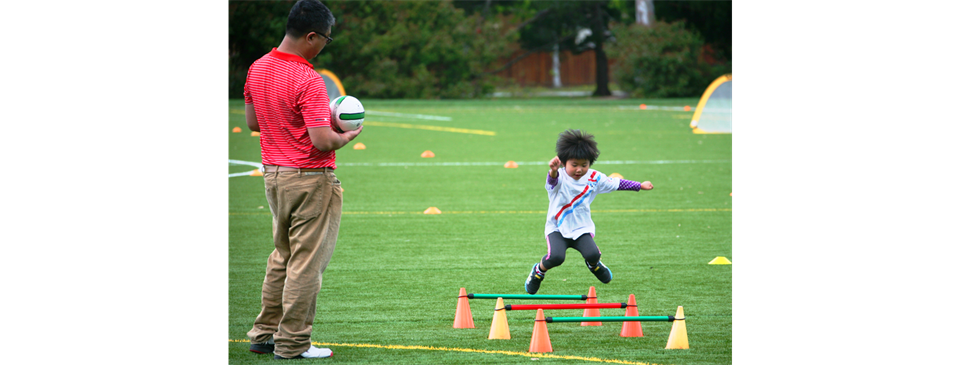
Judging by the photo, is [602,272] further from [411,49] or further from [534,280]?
[411,49]

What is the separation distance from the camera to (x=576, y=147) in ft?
20.0

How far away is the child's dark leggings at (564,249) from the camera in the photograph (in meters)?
6.23

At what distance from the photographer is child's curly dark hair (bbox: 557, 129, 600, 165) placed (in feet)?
19.9

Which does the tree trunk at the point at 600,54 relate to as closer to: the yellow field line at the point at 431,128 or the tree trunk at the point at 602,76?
the tree trunk at the point at 602,76

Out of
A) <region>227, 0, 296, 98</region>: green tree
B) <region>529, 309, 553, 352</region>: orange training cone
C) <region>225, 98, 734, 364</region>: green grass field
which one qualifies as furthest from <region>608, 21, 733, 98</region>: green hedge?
<region>529, 309, 553, 352</region>: orange training cone

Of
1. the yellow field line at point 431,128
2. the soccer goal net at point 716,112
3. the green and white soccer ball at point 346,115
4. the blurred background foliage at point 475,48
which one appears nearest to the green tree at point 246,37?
the yellow field line at point 431,128

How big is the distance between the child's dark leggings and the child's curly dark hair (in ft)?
1.87

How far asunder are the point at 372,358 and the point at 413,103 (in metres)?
34.3

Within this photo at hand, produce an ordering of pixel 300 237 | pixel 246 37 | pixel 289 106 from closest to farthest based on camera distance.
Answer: pixel 289 106, pixel 300 237, pixel 246 37

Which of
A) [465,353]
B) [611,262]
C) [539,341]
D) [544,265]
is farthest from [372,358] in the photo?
[611,262]

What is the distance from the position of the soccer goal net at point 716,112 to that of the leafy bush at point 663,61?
18420mm

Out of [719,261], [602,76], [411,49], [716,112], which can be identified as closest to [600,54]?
[602,76]

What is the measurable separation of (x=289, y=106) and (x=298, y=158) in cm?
27
